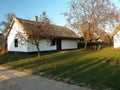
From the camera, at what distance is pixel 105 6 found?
33.4m

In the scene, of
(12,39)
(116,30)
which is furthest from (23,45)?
(116,30)

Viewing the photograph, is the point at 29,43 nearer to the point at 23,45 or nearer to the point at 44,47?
the point at 23,45

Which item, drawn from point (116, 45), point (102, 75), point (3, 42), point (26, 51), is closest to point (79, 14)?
point (116, 45)

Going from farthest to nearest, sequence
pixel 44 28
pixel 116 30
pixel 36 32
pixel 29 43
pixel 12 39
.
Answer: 1. pixel 12 39
2. pixel 116 30
3. pixel 29 43
4. pixel 44 28
5. pixel 36 32

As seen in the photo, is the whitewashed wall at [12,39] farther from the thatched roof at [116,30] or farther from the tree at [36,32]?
the thatched roof at [116,30]

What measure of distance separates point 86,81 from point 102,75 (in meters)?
1.72

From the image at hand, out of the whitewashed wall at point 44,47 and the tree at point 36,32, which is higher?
the tree at point 36,32

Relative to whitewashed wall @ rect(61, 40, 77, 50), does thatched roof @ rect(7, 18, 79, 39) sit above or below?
above

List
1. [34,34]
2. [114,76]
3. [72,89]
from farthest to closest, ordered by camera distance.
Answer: [34,34]
[114,76]
[72,89]

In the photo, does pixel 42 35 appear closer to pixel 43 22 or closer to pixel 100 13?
pixel 43 22

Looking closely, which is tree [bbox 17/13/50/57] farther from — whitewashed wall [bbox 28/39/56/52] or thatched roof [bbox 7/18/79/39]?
whitewashed wall [bbox 28/39/56/52]

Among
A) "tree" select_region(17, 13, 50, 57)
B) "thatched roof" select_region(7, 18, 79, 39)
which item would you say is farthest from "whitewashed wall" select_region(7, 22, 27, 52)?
"tree" select_region(17, 13, 50, 57)

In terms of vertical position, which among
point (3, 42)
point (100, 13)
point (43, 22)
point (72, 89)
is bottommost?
point (72, 89)

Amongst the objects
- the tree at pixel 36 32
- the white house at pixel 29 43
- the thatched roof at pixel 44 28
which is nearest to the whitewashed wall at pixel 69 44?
the white house at pixel 29 43
